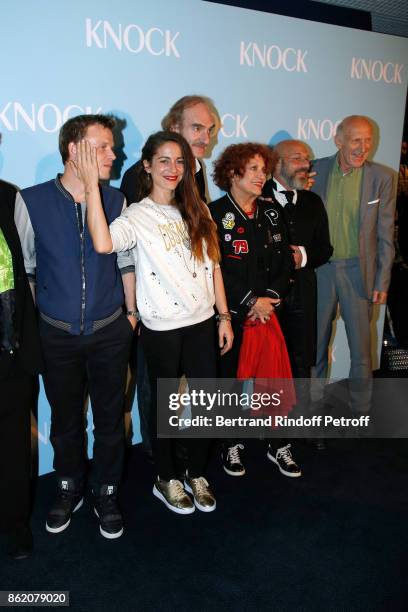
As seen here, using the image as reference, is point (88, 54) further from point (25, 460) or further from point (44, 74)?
point (25, 460)

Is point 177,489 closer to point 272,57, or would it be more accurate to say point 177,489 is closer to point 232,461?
point 232,461

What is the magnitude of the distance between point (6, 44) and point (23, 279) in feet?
4.07

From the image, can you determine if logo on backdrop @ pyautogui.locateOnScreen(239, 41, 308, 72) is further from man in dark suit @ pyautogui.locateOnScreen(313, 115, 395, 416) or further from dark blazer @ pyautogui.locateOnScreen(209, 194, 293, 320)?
dark blazer @ pyautogui.locateOnScreen(209, 194, 293, 320)

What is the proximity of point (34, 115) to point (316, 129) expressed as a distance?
1.99 m

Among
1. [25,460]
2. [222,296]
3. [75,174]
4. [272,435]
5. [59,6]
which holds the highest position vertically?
[59,6]

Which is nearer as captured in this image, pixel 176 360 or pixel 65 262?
pixel 65 262

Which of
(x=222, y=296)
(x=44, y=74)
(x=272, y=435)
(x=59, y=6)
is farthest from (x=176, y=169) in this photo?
(x=272, y=435)

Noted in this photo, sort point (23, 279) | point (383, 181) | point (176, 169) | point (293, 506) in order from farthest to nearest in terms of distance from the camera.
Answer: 1. point (383, 181)
2. point (293, 506)
3. point (176, 169)
4. point (23, 279)

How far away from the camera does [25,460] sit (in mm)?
2227

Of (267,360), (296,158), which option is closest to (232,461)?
(267,360)

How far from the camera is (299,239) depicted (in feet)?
9.82

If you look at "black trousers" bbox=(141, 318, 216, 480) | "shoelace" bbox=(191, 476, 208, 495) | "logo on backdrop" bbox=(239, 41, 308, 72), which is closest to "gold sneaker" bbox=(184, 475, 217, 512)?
"shoelace" bbox=(191, 476, 208, 495)

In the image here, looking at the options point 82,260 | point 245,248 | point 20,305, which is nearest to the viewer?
point 20,305

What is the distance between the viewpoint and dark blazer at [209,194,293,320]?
8.87ft
